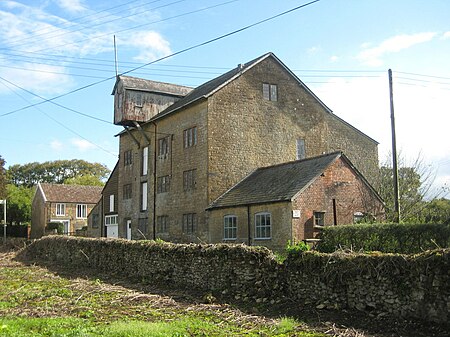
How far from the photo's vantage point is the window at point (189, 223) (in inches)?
1280

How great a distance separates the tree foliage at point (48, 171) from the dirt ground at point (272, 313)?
9062 cm

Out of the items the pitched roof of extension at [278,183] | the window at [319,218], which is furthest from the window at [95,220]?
the window at [319,218]

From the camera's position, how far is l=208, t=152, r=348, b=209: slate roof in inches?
1014

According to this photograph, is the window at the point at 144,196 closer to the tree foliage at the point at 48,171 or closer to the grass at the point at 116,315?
the grass at the point at 116,315

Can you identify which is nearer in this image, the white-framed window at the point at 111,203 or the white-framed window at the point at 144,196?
the white-framed window at the point at 144,196

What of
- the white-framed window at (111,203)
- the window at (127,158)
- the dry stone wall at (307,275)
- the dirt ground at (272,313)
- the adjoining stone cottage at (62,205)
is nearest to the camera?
the dirt ground at (272,313)

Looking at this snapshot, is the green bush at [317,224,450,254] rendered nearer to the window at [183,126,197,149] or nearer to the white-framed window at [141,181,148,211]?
the window at [183,126,197,149]

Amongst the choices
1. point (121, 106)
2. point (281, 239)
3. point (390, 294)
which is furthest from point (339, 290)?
point (121, 106)

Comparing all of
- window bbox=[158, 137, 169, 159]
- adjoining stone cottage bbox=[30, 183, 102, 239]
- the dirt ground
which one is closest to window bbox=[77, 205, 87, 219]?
adjoining stone cottage bbox=[30, 183, 102, 239]

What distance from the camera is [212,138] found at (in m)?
31.8

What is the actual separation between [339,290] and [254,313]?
2.23 meters

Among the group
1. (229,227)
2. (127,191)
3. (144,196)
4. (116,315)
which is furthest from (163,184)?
(116,315)

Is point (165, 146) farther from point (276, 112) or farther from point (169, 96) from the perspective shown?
point (276, 112)

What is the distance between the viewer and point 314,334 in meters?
9.84
